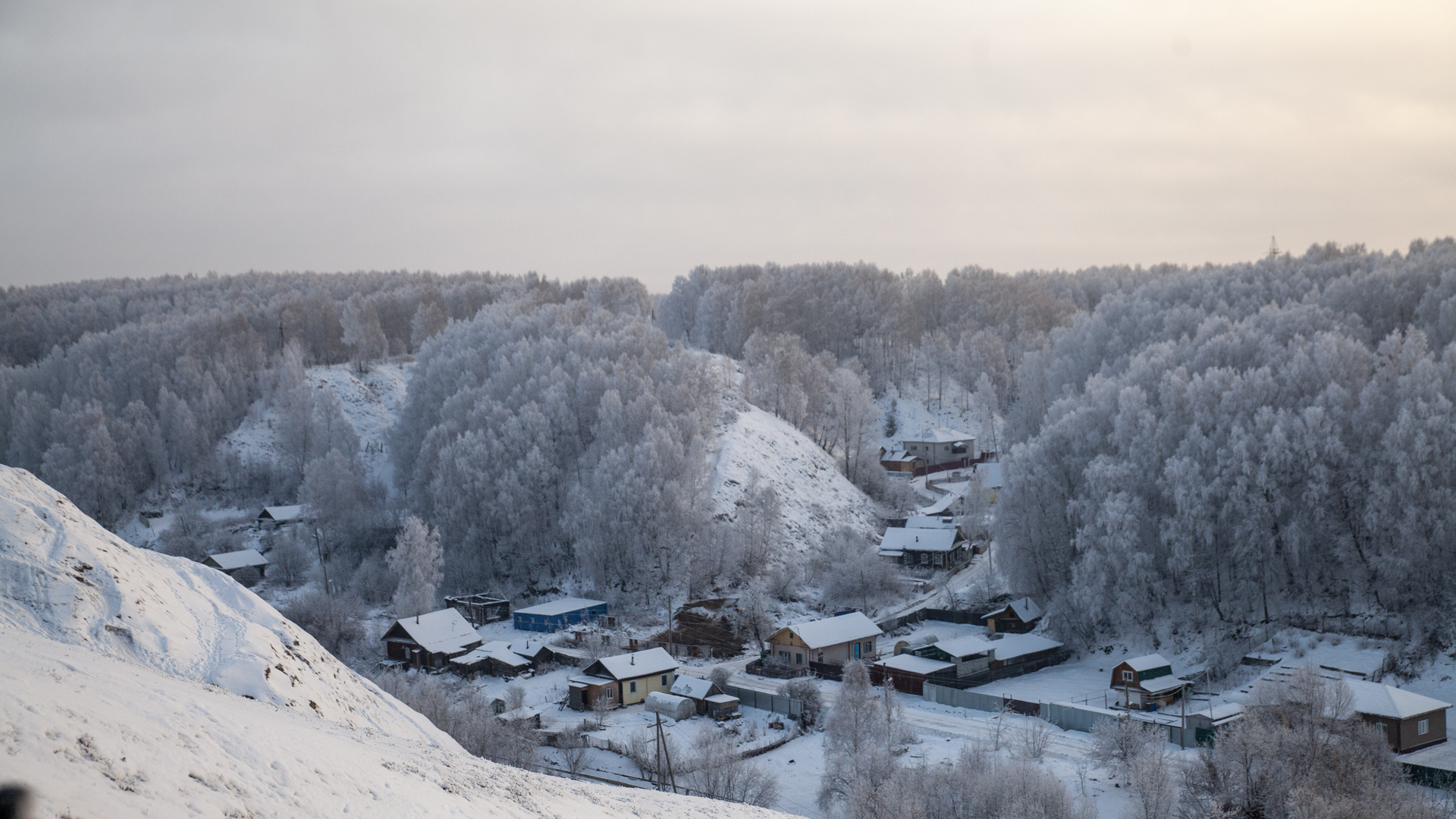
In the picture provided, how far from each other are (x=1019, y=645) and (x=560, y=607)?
20.3m

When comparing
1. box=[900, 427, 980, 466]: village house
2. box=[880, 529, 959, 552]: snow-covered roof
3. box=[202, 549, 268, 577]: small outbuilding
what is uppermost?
box=[900, 427, 980, 466]: village house

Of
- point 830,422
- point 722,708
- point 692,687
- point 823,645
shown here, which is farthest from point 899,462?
point 722,708

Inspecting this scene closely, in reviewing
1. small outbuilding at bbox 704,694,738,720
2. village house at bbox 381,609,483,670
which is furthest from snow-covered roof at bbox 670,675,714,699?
village house at bbox 381,609,483,670

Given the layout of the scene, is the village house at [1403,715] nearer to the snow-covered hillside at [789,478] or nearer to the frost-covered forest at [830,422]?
the frost-covered forest at [830,422]

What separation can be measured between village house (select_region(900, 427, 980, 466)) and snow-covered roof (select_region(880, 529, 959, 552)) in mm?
22445

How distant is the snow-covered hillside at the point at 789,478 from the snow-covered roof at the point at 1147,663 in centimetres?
2205

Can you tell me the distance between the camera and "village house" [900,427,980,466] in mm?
76188

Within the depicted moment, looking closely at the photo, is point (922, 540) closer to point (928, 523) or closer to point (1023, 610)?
point (928, 523)

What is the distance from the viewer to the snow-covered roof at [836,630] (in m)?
39.5

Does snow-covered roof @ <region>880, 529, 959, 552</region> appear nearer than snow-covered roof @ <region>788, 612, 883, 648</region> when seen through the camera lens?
No

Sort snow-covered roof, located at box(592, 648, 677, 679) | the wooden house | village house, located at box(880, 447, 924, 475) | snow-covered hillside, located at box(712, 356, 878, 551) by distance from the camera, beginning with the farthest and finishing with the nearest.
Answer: village house, located at box(880, 447, 924, 475) < snow-covered hillside, located at box(712, 356, 878, 551) < snow-covered roof, located at box(592, 648, 677, 679) < the wooden house

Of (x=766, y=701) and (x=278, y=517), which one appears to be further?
(x=278, y=517)

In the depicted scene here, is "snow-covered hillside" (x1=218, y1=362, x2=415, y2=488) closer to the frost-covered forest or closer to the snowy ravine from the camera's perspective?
the frost-covered forest

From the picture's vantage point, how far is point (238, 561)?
5147cm
